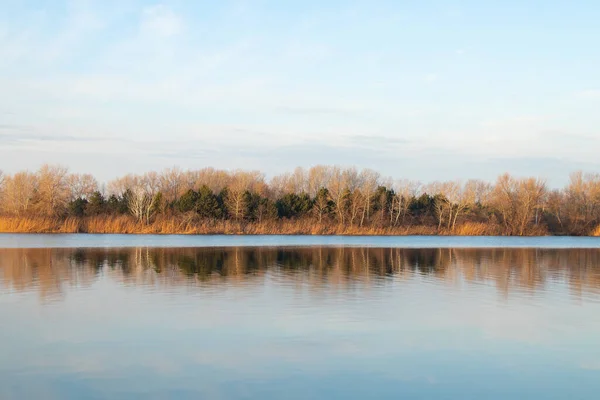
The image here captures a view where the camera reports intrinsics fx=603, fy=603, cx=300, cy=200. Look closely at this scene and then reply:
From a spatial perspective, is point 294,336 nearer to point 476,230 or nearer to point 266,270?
point 266,270

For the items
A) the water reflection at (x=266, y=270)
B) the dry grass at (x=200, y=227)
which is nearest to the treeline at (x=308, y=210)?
the dry grass at (x=200, y=227)

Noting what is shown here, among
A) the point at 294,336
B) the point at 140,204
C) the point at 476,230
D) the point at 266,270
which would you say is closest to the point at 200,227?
the point at 140,204

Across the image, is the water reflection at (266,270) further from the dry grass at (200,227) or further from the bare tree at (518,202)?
the bare tree at (518,202)

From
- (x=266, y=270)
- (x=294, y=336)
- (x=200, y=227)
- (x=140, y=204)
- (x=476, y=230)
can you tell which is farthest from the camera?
(x=476, y=230)

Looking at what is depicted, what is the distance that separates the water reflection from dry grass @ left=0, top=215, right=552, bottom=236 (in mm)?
20568

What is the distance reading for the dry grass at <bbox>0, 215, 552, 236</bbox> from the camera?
148ft

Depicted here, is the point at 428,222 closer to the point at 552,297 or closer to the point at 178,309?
the point at 552,297

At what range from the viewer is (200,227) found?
49562 mm

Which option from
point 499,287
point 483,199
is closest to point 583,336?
point 499,287

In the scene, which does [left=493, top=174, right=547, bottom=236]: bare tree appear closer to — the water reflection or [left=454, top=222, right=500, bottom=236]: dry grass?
[left=454, top=222, right=500, bottom=236]: dry grass

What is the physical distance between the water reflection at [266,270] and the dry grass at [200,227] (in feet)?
67.5

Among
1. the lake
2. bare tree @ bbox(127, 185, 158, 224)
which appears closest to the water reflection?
the lake

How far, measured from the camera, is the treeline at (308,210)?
1969 inches

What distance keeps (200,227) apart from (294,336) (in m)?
41.2
